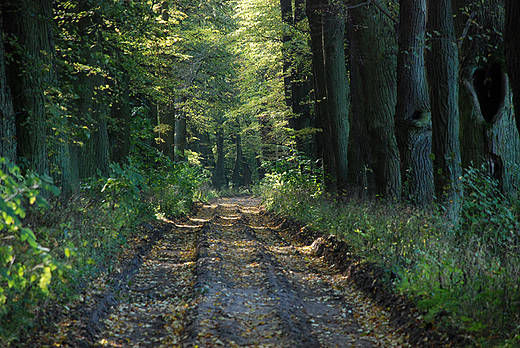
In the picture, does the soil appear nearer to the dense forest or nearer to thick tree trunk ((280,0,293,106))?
the dense forest

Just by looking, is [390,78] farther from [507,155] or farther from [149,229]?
[149,229]

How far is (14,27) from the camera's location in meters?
8.20

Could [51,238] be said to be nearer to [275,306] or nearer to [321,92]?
[275,306]

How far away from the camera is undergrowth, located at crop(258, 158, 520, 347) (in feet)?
14.5

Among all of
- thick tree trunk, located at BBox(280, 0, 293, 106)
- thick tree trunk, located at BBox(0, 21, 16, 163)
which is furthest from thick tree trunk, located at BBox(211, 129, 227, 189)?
thick tree trunk, located at BBox(0, 21, 16, 163)

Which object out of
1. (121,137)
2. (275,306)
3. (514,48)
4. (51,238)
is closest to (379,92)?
(514,48)

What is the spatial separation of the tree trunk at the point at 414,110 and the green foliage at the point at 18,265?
287 inches

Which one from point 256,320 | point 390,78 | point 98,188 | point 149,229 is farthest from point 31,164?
point 390,78

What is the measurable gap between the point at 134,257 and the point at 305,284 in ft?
11.2

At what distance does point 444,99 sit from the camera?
9.09m

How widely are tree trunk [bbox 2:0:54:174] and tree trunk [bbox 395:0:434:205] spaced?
280 inches

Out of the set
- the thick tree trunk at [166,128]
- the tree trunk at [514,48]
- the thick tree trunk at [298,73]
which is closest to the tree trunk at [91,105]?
the thick tree trunk at [166,128]

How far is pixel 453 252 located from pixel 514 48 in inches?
121

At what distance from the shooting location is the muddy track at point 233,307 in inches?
202
